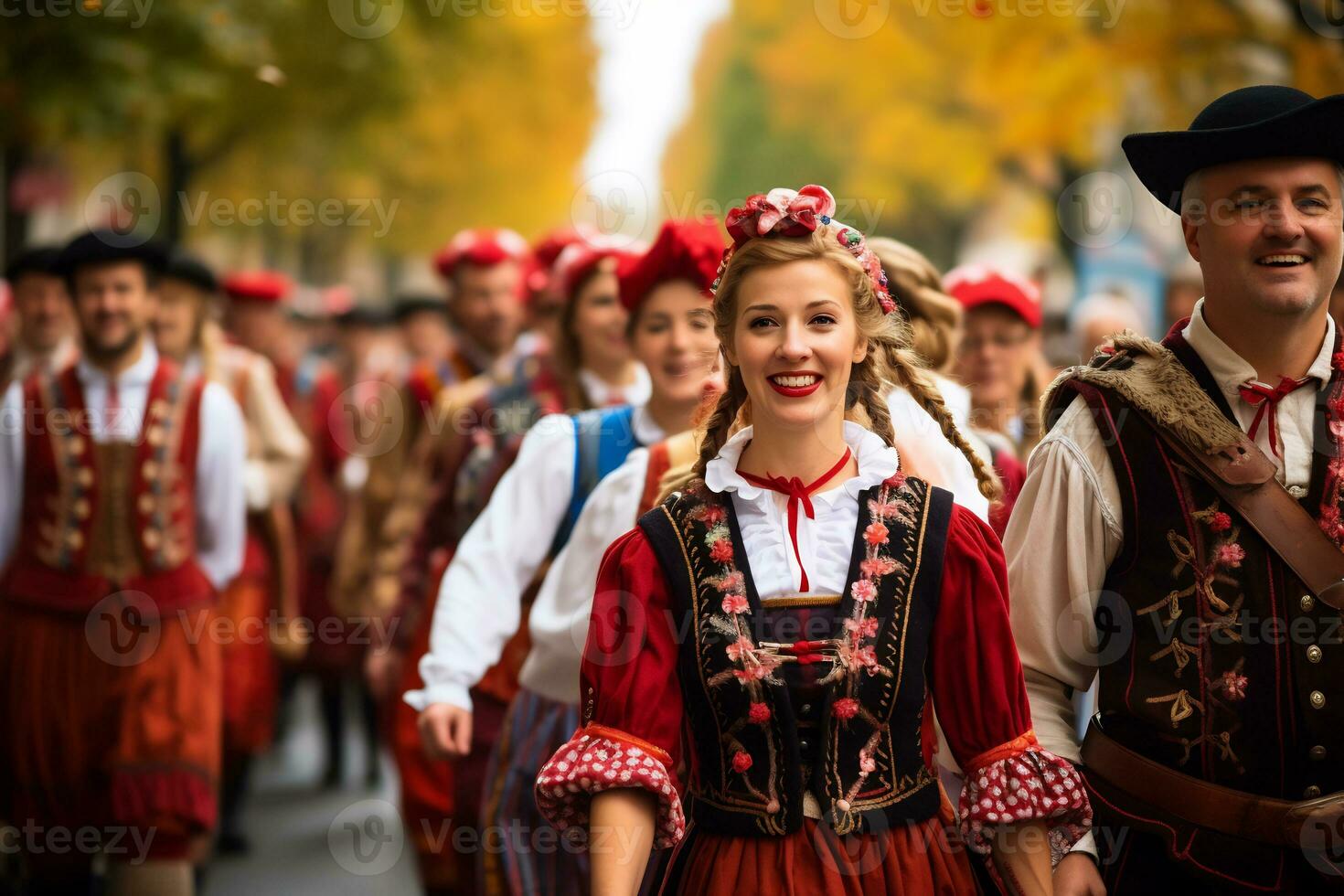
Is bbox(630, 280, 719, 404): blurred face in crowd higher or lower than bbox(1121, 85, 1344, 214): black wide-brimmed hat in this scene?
lower

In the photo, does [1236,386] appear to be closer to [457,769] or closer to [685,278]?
[685,278]

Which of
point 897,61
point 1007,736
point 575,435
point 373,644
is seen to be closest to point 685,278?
point 575,435

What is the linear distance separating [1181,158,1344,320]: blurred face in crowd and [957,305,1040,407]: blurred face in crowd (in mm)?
3272

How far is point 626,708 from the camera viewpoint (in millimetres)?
3738

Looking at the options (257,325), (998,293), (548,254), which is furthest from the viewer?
(257,325)

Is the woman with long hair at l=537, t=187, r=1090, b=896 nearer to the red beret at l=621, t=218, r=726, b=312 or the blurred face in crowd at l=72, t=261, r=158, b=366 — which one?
the red beret at l=621, t=218, r=726, b=312

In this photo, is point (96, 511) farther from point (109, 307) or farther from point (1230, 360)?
point (1230, 360)

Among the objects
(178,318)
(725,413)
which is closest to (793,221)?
(725,413)

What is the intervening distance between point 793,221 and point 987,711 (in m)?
1.05

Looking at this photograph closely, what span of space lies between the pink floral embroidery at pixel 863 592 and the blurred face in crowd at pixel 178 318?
7561 mm

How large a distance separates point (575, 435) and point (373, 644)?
5450 millimetres

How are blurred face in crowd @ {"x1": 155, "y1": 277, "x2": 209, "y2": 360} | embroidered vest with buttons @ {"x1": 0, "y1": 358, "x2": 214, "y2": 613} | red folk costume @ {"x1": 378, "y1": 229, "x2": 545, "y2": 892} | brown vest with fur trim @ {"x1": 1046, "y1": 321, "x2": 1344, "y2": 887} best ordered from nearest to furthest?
brown vest with fur trim @ {"x1": 1046, "y1": 321, "x2": 1344, "y2": 887} < red folk costume @ {"x1": 378, "y1": 229, "x2": 545, "y2": 892} < embroidered vest with buttons @ {"x1": 0, "y1": 358, "x2": 214, "y2": 613} < blurred face in crowd @ {"x1": 155, "y1": 277, "x2": 209, "y2": 360}

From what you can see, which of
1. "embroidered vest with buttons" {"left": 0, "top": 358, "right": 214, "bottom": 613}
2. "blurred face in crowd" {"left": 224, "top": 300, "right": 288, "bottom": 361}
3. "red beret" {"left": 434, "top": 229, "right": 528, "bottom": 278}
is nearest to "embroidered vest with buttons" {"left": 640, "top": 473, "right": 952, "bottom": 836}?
"embroidered vest with buttons" {"left": 0, "top": 358, "right": 214, "bottom": 613}

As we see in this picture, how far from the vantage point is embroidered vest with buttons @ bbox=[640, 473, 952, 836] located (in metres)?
3.72
